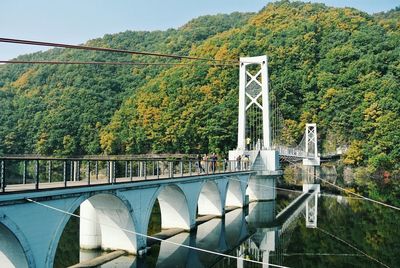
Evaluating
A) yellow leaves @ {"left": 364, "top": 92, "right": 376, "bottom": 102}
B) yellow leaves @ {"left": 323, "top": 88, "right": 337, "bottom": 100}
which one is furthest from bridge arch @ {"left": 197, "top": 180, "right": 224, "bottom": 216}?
yellow leaves @ {"left": 323, "top": 88, "right": 337, "bottom": 100}

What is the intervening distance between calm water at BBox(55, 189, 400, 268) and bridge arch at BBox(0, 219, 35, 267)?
344 centimetres

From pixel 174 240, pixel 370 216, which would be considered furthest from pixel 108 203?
pixel 370 216

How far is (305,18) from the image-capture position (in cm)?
6247

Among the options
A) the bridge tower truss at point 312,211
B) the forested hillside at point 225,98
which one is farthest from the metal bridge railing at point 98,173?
the forested hillside at point 225,98

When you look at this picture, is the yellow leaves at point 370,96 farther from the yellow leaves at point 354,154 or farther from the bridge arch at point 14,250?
the bridge arch at point 14,250

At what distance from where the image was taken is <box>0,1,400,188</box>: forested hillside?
42625mm

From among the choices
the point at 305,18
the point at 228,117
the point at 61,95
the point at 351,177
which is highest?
the point at 305,18

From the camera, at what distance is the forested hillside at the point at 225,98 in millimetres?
42625

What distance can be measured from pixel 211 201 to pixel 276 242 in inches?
190

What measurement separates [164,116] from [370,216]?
2867cm

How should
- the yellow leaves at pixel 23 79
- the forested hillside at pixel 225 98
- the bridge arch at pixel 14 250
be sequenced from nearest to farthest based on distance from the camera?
1. the bridge arch at pixel 14 250
2. the forested hillside at pixel 225 98
3. the yellow leaves at pixel 23 79

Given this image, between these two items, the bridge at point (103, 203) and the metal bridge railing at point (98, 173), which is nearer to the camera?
the bridge at point (103, 203)

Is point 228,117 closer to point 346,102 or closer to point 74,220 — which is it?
point 346,102

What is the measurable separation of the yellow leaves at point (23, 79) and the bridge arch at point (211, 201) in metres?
53.9
